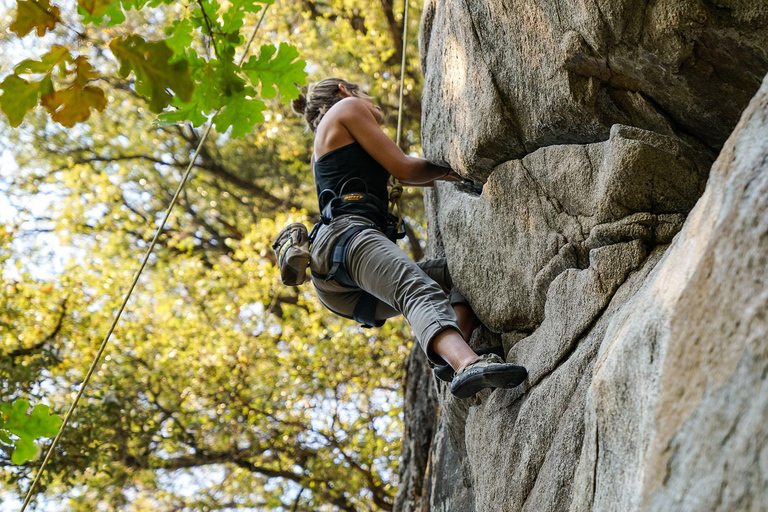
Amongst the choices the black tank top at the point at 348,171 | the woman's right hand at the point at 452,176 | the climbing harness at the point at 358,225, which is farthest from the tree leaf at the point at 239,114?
the woman's right hand at the point at 452,176

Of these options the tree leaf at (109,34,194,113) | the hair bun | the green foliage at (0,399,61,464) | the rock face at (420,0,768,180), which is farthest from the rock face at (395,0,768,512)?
the green foliage at (0,399,61,464)

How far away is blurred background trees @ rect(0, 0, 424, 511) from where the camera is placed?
925 centimetres

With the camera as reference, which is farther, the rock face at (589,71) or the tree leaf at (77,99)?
the rock face at (589,71)

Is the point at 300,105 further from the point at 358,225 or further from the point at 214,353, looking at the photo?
the point at 214,353

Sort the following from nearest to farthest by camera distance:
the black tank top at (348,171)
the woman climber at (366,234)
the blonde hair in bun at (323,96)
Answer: the woman climber at (366,234) → the black tank top at (348,171) → the blonde hair in bun at (323,96)

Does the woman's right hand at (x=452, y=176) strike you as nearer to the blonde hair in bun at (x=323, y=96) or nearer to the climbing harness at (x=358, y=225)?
the climbing harness at (x=358, y=225)

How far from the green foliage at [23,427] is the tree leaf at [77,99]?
3.07 ft

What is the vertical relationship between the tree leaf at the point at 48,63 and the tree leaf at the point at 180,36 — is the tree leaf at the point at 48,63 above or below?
below

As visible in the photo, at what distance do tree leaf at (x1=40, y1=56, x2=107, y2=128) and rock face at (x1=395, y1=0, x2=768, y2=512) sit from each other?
1.73 meters

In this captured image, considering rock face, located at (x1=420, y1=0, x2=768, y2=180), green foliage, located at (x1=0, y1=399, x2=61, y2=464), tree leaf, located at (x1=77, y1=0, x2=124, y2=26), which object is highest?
rock face, located at (x1=420, y1=0, x2=768, y2=180)

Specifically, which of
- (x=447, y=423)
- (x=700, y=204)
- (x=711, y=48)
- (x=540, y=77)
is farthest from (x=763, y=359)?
(x=447, y=423)

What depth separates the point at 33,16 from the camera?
1.78 m

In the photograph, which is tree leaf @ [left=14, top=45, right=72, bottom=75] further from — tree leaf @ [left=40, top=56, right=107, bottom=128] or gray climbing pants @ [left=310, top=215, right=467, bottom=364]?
gray climbing pants @ [left=310, top=215, right=467, bottom=364]

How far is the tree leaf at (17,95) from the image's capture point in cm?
176
